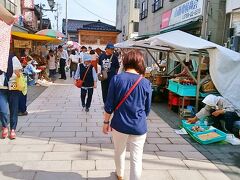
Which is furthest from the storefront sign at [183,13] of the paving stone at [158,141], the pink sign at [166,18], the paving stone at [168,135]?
the paving stone at [158,141]

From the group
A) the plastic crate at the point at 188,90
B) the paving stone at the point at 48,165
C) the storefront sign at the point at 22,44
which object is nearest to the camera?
the paving stone at the point at 48,165

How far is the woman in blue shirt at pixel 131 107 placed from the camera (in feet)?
10.6

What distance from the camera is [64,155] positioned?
4.71 metres

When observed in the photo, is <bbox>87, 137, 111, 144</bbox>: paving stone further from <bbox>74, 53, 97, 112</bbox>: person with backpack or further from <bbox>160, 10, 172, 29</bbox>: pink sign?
<bbox>160, 10, 172, 29</bbox>: pink sign

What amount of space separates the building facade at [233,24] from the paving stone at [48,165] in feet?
22.1

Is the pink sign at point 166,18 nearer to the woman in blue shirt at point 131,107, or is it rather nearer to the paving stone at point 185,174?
the paving stone at point 185,174

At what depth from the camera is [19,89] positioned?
5.38 meters

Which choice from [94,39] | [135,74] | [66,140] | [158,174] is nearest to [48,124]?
[66,140]

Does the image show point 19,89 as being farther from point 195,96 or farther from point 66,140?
point 195,96

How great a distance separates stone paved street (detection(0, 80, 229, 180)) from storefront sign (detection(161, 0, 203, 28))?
6.21 metres

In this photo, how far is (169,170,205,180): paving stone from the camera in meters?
4.08

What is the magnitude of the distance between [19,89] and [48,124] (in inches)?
62.7

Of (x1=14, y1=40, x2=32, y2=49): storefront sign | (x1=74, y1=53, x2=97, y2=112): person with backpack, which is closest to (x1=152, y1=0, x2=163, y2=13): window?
(x1=14, y1=40, x2=32, y2=49): storefront sign

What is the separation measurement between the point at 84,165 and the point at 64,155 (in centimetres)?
55
